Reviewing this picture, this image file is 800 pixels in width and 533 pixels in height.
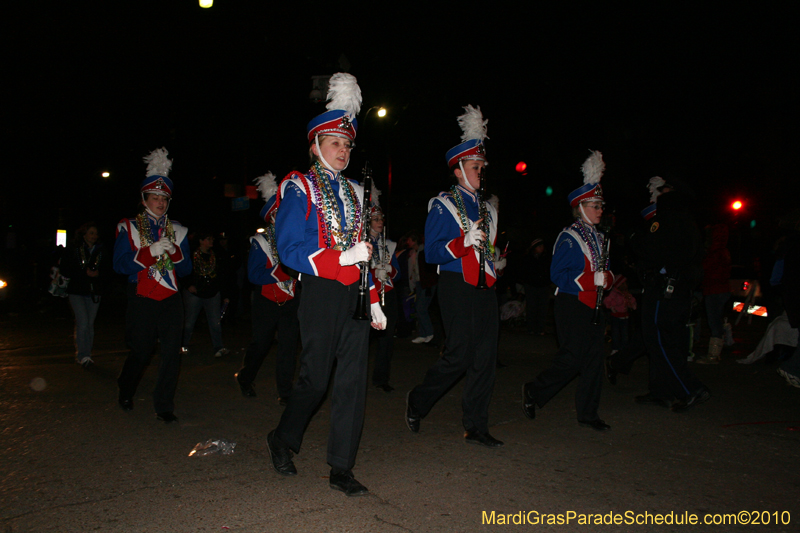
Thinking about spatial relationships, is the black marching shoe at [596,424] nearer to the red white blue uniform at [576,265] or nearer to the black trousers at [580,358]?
the black trousers at [580,358]

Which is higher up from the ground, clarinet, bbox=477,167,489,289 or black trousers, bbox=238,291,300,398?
clarinet, bbox=477,167,489,289

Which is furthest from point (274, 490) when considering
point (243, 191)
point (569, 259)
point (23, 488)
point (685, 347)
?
point (243, 191)

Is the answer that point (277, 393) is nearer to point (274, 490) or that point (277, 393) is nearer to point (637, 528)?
point (274, 490)

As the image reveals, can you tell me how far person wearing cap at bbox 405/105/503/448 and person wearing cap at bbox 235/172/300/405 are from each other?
5.56 ft

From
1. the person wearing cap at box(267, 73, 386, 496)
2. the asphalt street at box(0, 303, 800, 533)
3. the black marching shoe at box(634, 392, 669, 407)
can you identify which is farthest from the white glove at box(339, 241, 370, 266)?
the black marching shoe at box(634, 392, 669, 407)

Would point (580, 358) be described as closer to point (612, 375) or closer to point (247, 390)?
point (612, 375)

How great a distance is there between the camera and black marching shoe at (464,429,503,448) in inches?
185

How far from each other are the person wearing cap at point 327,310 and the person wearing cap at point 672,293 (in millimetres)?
3391

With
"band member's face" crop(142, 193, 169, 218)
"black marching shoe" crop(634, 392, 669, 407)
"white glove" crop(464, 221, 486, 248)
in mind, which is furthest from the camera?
"black marching shoe" crop(634, 392, 669, 407)

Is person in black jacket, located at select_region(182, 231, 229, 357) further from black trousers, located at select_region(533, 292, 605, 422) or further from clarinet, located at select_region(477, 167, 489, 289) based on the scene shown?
black trousers, located at select_region(533, 292, 605, 422)

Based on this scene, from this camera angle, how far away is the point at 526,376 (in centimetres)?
784

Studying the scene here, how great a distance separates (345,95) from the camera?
4.11 m

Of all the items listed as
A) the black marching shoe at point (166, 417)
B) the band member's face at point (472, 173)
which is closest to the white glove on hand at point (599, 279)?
the band member's face at point (472, 173)

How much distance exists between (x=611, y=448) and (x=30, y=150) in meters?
22.1
